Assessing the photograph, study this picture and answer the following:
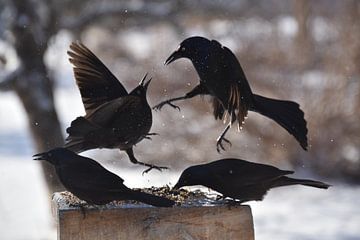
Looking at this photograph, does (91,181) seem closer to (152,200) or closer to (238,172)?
(152,200)

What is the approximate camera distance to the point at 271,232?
28.7 feet

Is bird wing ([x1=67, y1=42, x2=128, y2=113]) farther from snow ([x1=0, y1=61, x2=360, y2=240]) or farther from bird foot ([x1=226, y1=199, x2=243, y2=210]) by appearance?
snow ([x1=0, y1=61, x2=360, y2=240])

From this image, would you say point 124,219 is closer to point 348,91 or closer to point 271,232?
point 271,232

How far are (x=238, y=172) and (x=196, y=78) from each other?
22.6 feet

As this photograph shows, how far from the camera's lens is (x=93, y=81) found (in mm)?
3309

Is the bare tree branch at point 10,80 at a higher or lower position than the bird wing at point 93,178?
higher

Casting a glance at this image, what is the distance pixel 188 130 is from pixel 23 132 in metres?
4.62

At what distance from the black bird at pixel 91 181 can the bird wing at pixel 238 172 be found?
25cm

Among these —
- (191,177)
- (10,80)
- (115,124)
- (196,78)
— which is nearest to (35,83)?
(10,80)

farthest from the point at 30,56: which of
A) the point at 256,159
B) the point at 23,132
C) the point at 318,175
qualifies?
the point at 23,132

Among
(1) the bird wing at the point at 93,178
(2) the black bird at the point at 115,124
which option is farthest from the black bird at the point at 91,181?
(2) the black bird at the point at 115,124

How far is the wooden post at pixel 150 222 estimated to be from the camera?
111 inches

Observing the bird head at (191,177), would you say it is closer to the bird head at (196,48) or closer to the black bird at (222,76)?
the black bird at (222,76)

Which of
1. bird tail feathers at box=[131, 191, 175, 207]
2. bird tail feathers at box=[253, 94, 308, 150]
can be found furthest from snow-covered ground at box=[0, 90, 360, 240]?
bird tail feathers at box=[131, 191, 175, 207]
